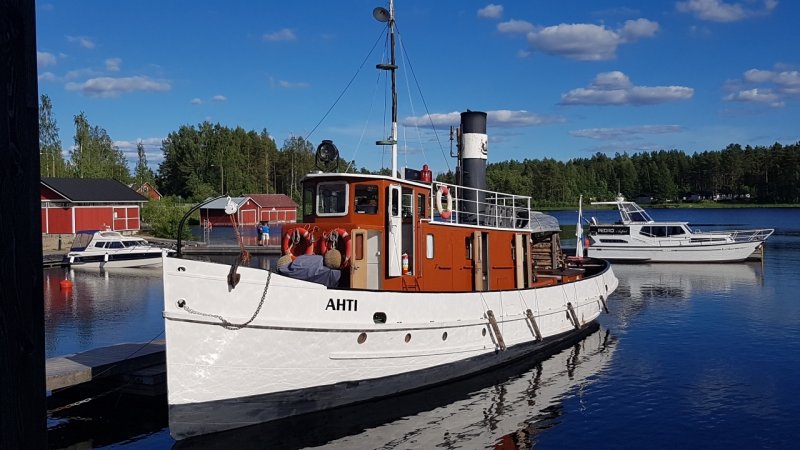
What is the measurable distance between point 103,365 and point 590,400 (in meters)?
10.6

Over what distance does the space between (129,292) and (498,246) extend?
797 inches

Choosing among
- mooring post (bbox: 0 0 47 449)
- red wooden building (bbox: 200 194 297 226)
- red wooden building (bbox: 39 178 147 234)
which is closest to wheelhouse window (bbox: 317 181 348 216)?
mooring post (bbox: 0 0 47 449)

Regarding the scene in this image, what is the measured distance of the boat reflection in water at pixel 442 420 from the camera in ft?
38.2

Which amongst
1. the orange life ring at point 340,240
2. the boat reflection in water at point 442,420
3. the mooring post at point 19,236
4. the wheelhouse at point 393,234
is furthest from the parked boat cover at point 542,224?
the mooring post at point 19,236

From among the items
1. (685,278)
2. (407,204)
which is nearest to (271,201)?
(685,278)

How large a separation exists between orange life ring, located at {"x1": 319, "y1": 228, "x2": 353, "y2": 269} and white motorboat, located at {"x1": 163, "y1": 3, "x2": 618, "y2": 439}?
0.09 feet

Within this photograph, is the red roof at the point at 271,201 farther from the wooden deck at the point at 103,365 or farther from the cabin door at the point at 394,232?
the cabin door at the point at 394,232

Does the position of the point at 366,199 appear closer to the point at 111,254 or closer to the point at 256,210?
the point at 111,254

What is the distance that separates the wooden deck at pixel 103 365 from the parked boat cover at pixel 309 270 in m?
3.74

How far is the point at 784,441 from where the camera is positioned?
1175 centimetres

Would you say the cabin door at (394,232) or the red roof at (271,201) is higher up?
the red roof at (271,201)

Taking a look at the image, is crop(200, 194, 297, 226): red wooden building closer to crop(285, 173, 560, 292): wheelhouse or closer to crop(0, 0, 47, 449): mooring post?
crop(285, 173, 560, 292): wheelhouse

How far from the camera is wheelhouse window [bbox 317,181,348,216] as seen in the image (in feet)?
46.9

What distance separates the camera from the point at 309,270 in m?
12.5
